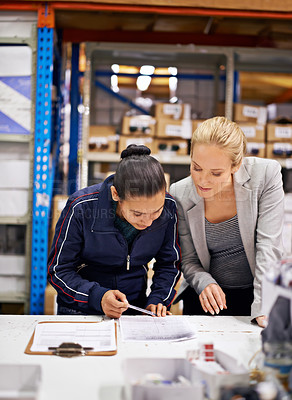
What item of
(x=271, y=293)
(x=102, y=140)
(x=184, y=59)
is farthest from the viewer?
(x=184, y=59)

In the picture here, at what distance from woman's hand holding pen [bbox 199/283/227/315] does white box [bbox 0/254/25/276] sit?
4.17 feet

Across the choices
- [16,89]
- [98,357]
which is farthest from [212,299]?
[16,89]

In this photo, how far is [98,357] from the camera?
42.5 inches

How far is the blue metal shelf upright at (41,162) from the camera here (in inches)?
91.4

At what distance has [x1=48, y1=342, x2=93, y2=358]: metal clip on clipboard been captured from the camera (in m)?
1.08

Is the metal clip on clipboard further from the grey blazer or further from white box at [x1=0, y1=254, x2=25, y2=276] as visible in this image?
white box at [x1=0, y1=254, x2=25, y2=276]

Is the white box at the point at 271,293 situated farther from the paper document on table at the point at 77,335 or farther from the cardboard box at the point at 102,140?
the cardboard box at the point at 102,140

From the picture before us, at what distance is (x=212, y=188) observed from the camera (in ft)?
5.11

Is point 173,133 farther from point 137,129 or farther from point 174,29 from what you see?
point 174,29

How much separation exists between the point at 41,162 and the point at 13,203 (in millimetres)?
292

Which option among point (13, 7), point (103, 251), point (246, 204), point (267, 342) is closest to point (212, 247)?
point (246, 204)

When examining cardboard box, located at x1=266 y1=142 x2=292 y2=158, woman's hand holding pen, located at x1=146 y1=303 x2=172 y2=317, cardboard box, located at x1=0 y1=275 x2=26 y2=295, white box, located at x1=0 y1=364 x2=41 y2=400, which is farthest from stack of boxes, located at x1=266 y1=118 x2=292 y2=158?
white box, located at x1=0 y1=364 x2=41 y2=400

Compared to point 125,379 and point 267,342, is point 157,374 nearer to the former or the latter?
point 125,379

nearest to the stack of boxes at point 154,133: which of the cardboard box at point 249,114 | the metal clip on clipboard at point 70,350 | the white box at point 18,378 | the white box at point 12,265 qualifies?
the cardboard box at point 249,114
